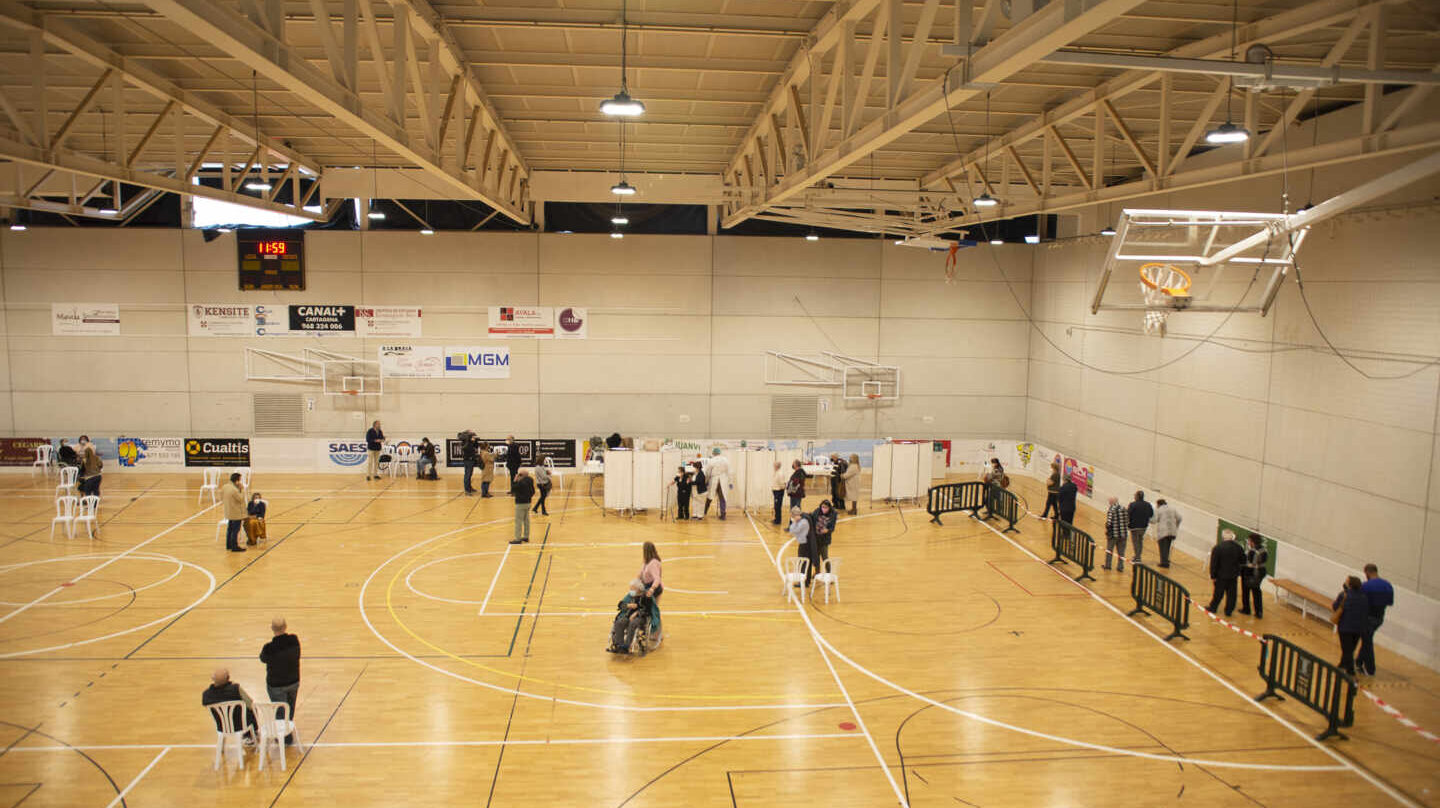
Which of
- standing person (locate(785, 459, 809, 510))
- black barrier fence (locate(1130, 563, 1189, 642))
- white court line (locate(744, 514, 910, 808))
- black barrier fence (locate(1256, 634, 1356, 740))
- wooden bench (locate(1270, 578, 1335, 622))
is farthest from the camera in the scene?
standing person (locate(785, 459, 809, 510))

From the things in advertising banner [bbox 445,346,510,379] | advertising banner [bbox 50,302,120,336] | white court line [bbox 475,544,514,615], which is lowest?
white court line [bbox 475,544,514,615]

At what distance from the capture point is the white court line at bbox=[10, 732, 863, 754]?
9453mm

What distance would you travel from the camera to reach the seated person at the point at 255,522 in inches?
685

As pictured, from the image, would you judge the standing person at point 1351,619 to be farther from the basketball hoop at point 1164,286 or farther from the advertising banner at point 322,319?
the advertising banner at point 322,319

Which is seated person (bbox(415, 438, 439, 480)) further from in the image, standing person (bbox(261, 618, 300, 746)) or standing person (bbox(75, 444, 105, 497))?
standing person (bbox(261, 618, 300, 746))

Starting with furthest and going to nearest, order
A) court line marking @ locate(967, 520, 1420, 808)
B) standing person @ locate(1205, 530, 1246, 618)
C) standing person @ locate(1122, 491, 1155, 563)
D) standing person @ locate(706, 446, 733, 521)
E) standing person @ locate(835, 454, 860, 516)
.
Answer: standing person @ locate(835, 454, 860, 516), standing person @ locate(706, 446, 733, 521), standing person @ locate(1122, 491, 1155, 563), standing person @ locate(1205, 530, 1246, 618), court line marking @ locate(967, 520, 1420, 808)

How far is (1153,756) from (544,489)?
1393 cm

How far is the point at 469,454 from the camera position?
74.7 feet

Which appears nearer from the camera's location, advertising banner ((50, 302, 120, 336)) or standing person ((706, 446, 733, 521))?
standing person ((706, 446, 733, 521))

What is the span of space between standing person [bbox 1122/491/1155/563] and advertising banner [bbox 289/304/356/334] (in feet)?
67.3

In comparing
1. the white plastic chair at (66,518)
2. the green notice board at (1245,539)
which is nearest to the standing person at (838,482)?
the green notice board at (1245,539)

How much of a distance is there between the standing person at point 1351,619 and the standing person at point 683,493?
12343 millimetres

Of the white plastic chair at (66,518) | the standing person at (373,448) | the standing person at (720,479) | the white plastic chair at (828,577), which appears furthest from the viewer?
the standing person at (373,448)

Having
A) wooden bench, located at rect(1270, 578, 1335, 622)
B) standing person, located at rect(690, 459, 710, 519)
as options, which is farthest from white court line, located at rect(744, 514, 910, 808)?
wooden bench, located at rect(1270, 578, 1335, 622)
